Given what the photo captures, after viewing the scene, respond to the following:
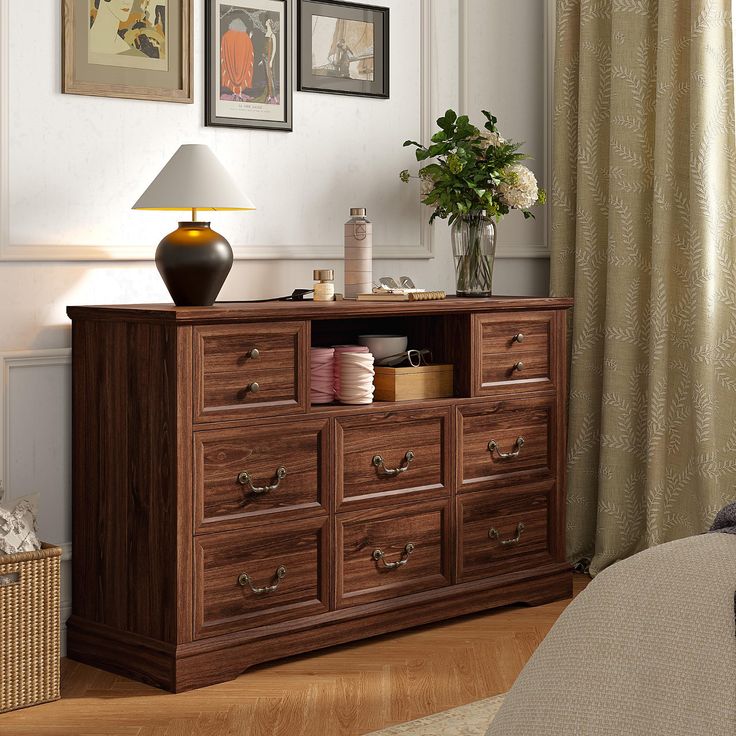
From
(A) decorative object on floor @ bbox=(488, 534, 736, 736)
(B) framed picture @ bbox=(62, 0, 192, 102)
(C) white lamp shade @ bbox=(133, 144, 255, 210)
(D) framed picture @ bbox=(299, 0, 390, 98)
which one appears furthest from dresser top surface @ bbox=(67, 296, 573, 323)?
(A) decorative object on floor @ bbox=(488, 534, 736, 736)

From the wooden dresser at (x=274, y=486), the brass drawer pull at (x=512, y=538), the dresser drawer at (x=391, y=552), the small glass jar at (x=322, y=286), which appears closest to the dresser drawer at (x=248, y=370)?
the wooden dresser at (x=274, y=486)

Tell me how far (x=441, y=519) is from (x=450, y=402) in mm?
337

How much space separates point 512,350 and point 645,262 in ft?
2.25

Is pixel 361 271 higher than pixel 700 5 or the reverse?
the reverse

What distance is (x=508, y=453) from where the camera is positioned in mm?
3518

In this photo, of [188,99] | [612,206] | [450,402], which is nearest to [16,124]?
[188,99]

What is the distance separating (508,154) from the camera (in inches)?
144

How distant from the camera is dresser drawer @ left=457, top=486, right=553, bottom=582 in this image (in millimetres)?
3424

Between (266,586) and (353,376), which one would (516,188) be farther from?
(266,586)

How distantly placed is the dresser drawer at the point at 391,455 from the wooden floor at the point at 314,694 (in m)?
0.42

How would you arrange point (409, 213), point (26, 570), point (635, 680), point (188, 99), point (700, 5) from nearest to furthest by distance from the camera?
point (635, 680), point (26, 570), point (188, 99), point (700, 5), point (409, 213)

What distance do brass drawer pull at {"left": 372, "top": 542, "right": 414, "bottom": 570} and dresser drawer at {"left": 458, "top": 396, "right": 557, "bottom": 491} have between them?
9.7 inches

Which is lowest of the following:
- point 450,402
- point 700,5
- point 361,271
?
point 450,402

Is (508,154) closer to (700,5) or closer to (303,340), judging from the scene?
(700,5)
